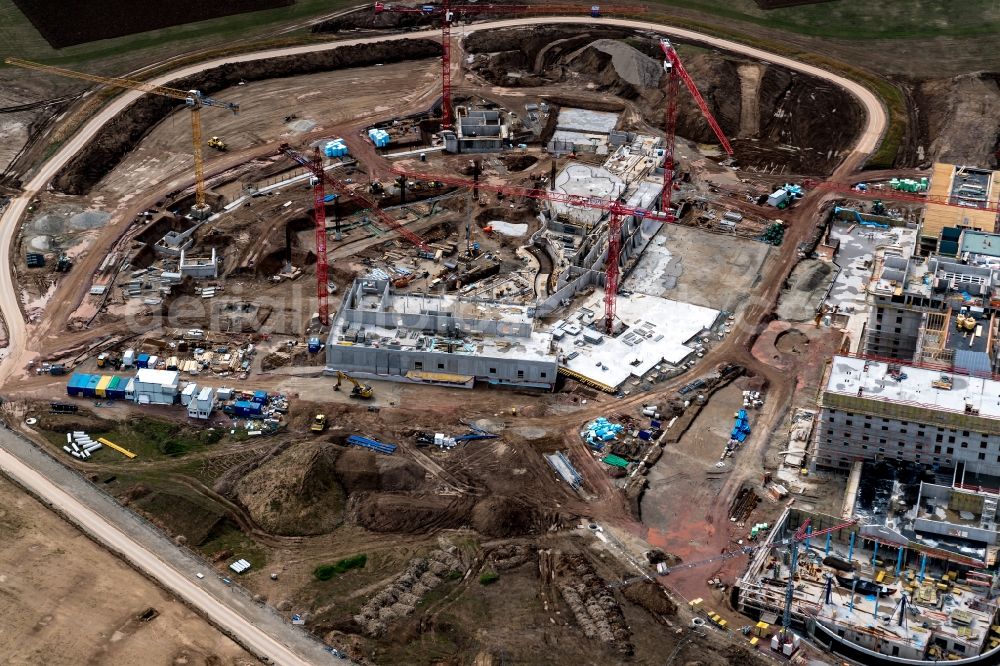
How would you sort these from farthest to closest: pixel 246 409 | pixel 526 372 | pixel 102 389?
1. pixel 526 372
2. pixel 102 389
3. pixel 246 409

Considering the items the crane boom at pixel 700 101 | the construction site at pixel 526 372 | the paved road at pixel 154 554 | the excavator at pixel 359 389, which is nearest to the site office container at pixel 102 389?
the construction site at pixel 526 372

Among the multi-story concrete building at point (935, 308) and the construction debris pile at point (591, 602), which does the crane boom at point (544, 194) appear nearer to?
the multi-story concrete building at point (935, 308)

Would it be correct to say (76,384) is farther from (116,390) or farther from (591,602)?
(591,602)

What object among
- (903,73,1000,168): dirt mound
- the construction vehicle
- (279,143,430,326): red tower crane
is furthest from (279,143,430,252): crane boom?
(903,73,1000,168): dirt mound

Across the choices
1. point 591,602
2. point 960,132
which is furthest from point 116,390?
point 960,132

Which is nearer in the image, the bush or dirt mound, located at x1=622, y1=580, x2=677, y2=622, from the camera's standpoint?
dirt mound, located at x1=622, y1=580, x2=677, y2=622

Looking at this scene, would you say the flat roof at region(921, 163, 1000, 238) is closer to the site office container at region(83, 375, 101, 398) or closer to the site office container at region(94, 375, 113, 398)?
the site office container at region(94, 375, 113, 398)

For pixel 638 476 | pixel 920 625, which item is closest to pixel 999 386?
pixel 920 625

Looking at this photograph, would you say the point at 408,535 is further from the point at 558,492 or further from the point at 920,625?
the point at 920,625
